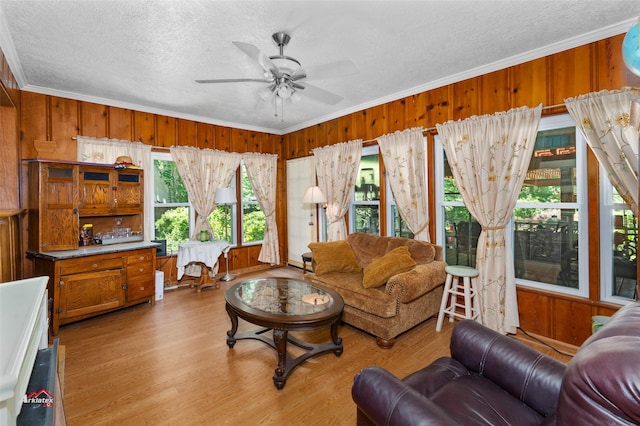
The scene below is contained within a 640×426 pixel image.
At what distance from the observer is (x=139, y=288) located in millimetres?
3648

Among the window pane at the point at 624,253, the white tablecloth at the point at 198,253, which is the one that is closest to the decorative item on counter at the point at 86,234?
the white tablecloth at the point at 198,253

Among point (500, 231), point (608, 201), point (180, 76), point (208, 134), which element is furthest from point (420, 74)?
point (208, 134)

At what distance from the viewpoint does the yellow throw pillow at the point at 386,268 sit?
9.45ft

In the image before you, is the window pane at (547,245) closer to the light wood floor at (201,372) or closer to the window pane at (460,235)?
the window pane at (460,235)

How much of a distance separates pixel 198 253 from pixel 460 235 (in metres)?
3.61

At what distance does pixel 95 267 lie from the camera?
3.29 meters

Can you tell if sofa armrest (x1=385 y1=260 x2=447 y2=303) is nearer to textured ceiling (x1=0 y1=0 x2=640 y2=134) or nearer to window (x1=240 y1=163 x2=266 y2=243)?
textured ceiling (x1=0 y1=0 x2=640 y2=134)

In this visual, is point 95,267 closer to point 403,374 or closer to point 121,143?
point 121,143

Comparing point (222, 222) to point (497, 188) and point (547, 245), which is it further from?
point (547, 245)

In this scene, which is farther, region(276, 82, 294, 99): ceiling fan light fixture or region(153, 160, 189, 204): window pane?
region(153, 160, 189, 204): window pane

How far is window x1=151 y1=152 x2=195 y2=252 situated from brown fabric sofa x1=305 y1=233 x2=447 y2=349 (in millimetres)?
2443

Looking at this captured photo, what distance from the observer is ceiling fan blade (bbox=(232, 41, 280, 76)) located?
1908 millimetres

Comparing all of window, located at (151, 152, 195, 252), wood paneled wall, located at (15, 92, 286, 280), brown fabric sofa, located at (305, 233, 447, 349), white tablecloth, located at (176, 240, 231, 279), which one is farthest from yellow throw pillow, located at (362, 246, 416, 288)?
window, located at (151, 152, 195, 252)

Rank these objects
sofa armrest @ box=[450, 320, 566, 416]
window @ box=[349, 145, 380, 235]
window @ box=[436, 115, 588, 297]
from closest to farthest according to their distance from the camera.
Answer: sofa armrest @ box=[450, 320, 566, 416] < window @ box=[436, 115, 588, 297] < window @ box=[349, 145, 380, 235]
